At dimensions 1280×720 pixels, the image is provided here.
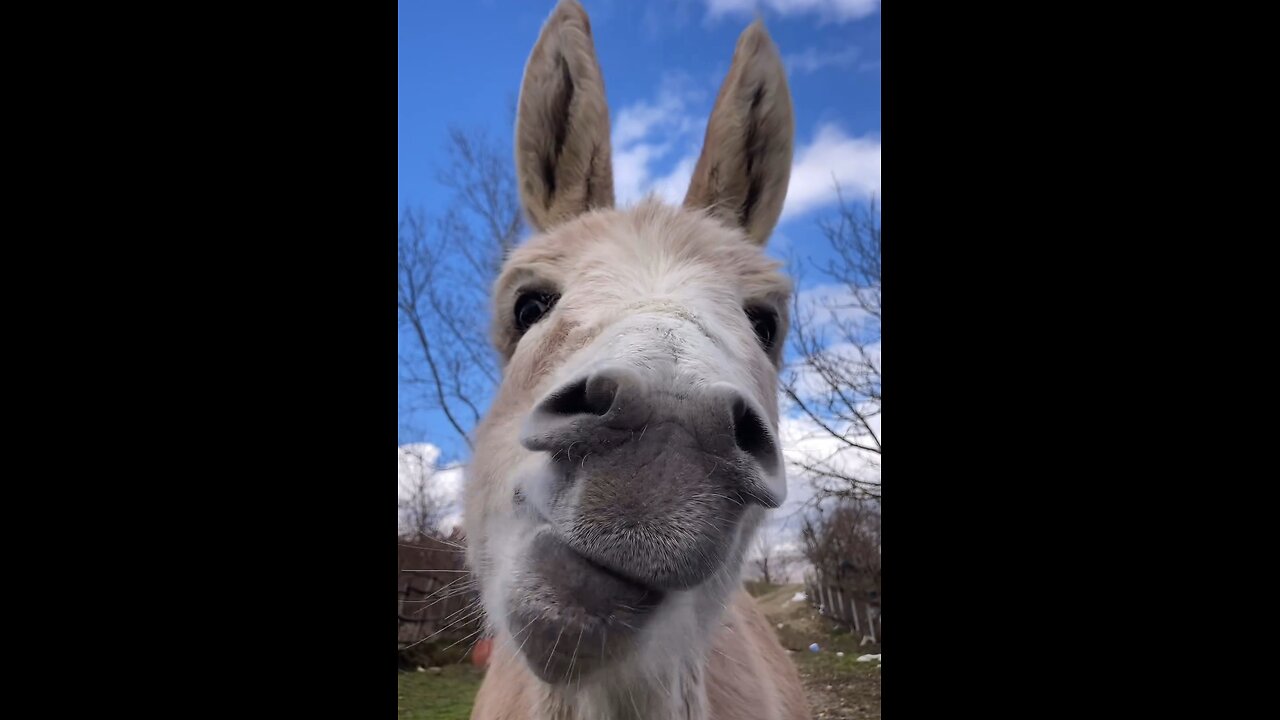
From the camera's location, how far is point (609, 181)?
81.0 inches

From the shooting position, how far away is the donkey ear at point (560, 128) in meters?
2.05

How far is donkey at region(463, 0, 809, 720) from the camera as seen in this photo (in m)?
1.17

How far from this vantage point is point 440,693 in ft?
9.38

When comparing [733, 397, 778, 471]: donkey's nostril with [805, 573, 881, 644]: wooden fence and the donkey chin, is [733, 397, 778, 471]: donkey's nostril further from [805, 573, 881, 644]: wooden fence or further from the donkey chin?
[805, 573, 881, 644]: wooden fence

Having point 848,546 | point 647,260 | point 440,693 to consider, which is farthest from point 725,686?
point 440,693

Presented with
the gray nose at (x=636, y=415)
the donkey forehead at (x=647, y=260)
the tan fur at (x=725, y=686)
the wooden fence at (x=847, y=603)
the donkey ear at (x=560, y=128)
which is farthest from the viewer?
the wooden fence at (x=847, y=603)

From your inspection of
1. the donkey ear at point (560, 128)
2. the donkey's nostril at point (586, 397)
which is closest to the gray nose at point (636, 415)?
the donkey's nostril at point (586, 397)

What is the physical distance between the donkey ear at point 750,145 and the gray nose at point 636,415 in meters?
1.04

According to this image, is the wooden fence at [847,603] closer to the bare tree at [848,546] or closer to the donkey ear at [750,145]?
the bare tree at [848,546]

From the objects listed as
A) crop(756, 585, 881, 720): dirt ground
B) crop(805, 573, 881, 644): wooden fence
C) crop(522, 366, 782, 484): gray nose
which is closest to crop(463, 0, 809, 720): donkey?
crop(522, 366, 782, 484): gray nose
